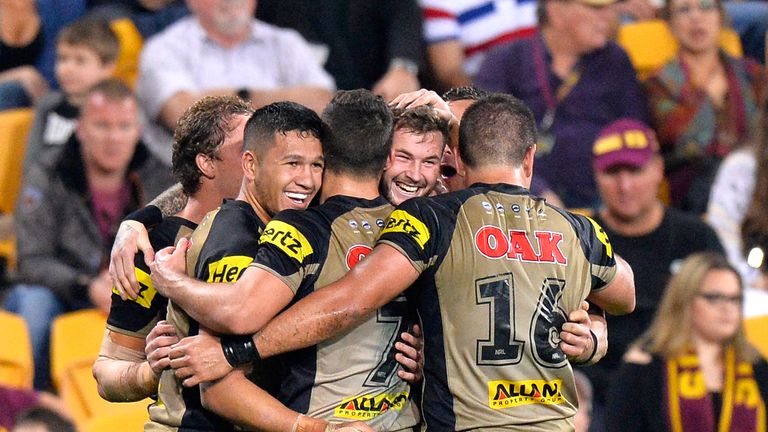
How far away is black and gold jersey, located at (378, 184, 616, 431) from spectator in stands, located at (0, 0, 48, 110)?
198 inches

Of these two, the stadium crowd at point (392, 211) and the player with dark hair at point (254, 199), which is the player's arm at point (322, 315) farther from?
the player with dark hair at point (254, 199)

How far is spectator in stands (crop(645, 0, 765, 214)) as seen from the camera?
344 inches

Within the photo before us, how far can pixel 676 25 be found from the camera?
895 cm

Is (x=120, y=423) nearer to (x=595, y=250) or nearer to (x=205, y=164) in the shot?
(x=205, y=164)

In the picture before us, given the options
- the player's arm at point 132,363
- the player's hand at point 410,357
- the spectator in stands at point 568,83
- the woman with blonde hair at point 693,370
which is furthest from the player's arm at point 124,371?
the spectator in stands at point 568,83

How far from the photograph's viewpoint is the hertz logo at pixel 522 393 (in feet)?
14.0

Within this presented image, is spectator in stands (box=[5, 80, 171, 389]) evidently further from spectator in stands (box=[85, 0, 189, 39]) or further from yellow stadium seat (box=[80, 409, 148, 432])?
yellow stadium seat (box=[80, 409, 148, 432])

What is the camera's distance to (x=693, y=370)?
7316mm

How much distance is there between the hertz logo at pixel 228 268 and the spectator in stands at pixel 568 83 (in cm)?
433

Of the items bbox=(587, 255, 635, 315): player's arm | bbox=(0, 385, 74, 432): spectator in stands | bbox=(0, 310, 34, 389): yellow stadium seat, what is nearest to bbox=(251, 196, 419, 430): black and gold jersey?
bbox=(587, 255, 635, 315): player's arm

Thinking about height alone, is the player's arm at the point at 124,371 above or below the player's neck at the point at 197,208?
below

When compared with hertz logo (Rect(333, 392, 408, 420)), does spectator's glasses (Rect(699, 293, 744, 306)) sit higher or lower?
higher

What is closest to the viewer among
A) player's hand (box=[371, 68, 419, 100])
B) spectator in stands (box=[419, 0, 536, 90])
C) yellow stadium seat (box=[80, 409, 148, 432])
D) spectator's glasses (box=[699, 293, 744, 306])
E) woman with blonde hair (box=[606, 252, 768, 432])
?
yellow stadium seat (box=[80, 409, 148, 432])

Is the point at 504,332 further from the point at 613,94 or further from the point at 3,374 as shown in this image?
the point at 613,94
